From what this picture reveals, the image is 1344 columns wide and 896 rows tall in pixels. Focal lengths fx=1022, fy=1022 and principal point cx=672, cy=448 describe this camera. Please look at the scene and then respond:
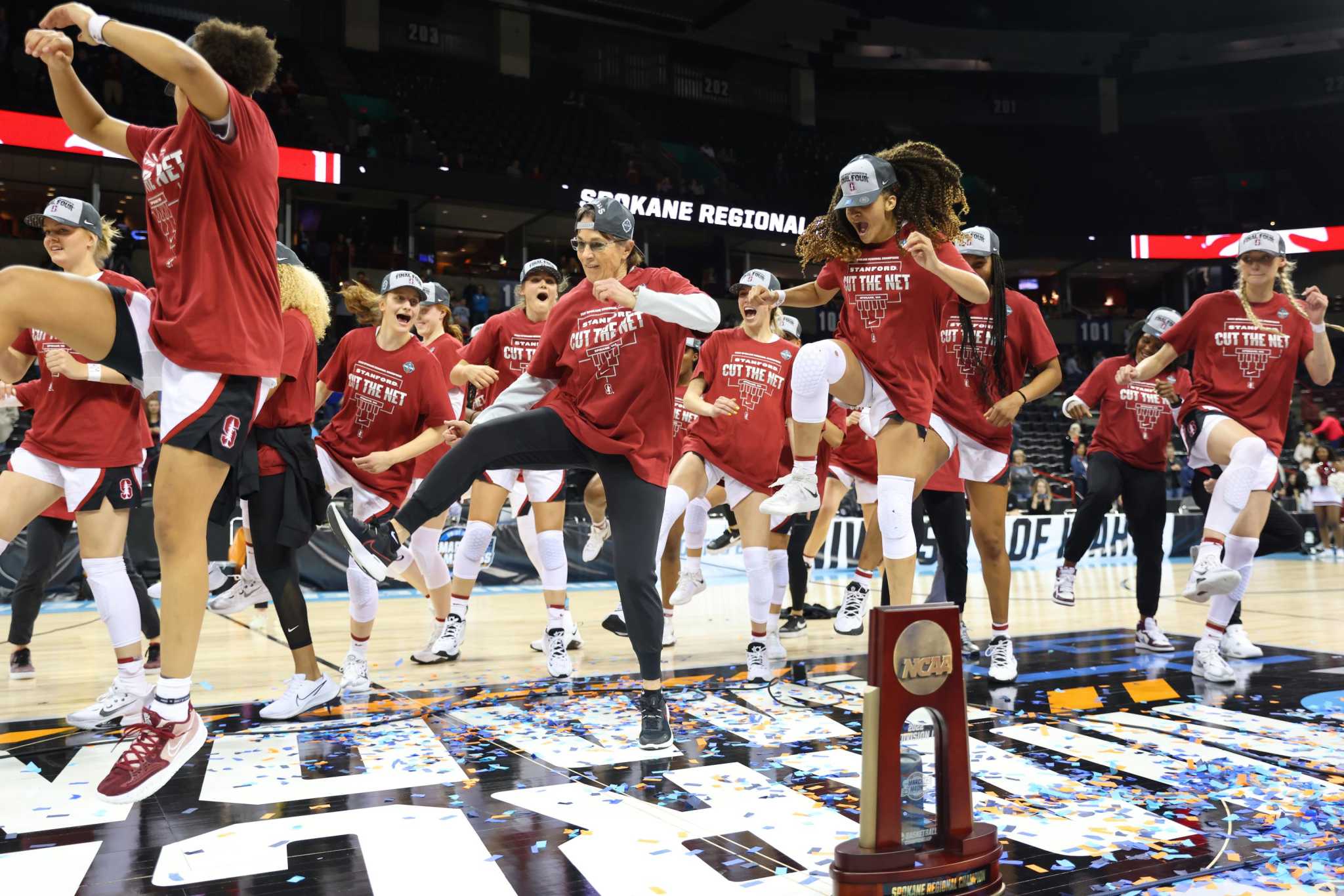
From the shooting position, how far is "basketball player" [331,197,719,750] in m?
3.34

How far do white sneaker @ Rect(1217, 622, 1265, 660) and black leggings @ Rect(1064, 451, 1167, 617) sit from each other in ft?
1.83

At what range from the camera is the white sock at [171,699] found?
259cm

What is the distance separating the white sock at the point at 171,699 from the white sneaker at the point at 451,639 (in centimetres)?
264

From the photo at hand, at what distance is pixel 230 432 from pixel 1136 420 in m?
4.96

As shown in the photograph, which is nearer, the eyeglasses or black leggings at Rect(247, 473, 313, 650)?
the eyeglasses

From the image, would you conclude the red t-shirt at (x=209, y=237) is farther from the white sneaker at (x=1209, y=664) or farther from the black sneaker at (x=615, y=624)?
the white sneaker at (x=1209, y=664)

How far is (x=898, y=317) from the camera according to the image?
3.97 m

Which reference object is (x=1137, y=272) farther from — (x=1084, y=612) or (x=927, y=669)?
(x=927, y=669)

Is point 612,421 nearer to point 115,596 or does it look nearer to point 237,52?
point 237,52

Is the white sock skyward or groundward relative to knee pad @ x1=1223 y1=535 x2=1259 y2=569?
groundward

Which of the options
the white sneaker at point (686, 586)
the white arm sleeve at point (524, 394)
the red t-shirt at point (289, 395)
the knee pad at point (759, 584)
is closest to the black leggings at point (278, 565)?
the red t-shirt at point (289, 395)

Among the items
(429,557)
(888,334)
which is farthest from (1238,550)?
(429,557)

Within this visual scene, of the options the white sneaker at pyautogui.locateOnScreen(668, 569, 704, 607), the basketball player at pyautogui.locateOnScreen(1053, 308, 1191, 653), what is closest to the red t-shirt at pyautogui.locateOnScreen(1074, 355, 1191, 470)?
the basketball player at pyautogui.locateOnScreen(1053, 308, 1191, 653)

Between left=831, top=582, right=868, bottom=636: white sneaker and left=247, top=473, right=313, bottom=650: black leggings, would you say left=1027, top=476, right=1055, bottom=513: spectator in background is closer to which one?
left=831, top=582, right=868, bottom=636: white sneaker
